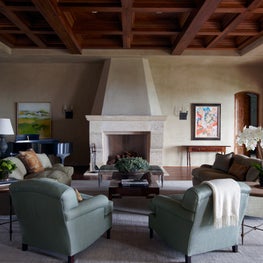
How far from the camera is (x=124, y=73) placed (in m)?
8.55

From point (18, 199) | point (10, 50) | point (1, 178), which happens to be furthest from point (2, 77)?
point (18, 199)

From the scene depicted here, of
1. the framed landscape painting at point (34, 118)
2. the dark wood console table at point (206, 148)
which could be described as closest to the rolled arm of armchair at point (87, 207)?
the dark wood console table at point (206, 148)

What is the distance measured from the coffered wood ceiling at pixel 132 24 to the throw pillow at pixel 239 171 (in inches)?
108

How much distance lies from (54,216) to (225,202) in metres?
1.65

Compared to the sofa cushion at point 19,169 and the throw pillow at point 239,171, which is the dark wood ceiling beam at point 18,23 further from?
the throw pillow at point 239,171

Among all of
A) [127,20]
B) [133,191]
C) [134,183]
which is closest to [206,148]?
[127,20]

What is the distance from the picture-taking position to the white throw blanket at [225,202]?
108 inches

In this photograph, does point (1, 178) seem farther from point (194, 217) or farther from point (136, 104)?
point (136, 104)

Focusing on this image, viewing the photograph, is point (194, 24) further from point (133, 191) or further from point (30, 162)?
point (30, 162)

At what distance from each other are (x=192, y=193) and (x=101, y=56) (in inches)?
257

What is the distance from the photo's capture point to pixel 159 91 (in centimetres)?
941

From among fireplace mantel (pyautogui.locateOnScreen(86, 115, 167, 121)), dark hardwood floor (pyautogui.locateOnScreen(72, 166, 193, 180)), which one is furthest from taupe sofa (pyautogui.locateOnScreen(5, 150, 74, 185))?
fireplace mantel (pyautogui.locateOnScreen(86, 115, 167, 121))

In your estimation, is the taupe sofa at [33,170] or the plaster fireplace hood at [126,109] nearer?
the taupe sofa at [33,170]

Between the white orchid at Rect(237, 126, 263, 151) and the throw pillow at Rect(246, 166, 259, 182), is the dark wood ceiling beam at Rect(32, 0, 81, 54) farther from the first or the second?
the throw pillow at Rect(246, 166, 259, 182)
